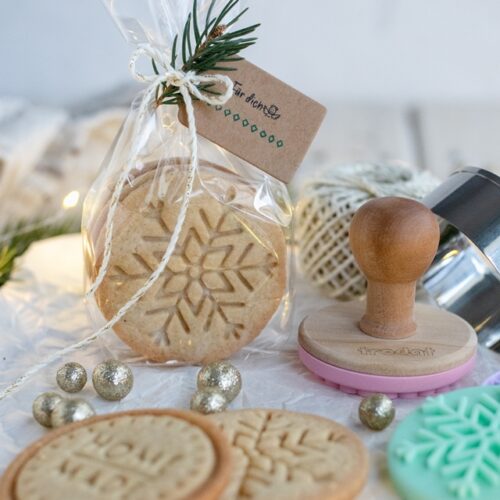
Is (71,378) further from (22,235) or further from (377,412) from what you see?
(22,235)

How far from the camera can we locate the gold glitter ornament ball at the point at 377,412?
2.09ft

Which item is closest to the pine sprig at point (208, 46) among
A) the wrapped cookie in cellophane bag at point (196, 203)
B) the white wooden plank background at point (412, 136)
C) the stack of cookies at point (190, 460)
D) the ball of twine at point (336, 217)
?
the wrapped cookie in cellophane bag at point (196, 203)

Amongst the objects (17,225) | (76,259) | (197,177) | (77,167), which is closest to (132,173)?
(197,177)

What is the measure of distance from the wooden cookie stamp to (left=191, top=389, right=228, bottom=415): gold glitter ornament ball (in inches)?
4.8

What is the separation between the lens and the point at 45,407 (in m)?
0.64

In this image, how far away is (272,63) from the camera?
186 cm

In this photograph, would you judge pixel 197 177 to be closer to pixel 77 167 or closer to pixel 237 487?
pixel 237 487

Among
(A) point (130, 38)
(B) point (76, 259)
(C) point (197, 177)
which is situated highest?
(A) point (130, 38)

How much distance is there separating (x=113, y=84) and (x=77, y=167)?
38 centimetres

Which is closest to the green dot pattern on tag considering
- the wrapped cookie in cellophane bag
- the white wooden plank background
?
the wrapped cookie in cellophane bag

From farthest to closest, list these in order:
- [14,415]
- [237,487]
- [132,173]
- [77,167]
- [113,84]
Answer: [113,84] → [77,167] → [132,173] → [14,415] → [237,487]

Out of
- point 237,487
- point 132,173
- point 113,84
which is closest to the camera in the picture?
point 237,487

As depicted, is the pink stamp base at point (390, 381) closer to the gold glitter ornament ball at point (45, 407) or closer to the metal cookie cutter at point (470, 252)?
the metal cookie cutter at point (470, 252)

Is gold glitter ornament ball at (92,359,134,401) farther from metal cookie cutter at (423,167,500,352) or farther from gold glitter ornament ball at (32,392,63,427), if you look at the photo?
metal cookie cutter at (423,167,500,352)
